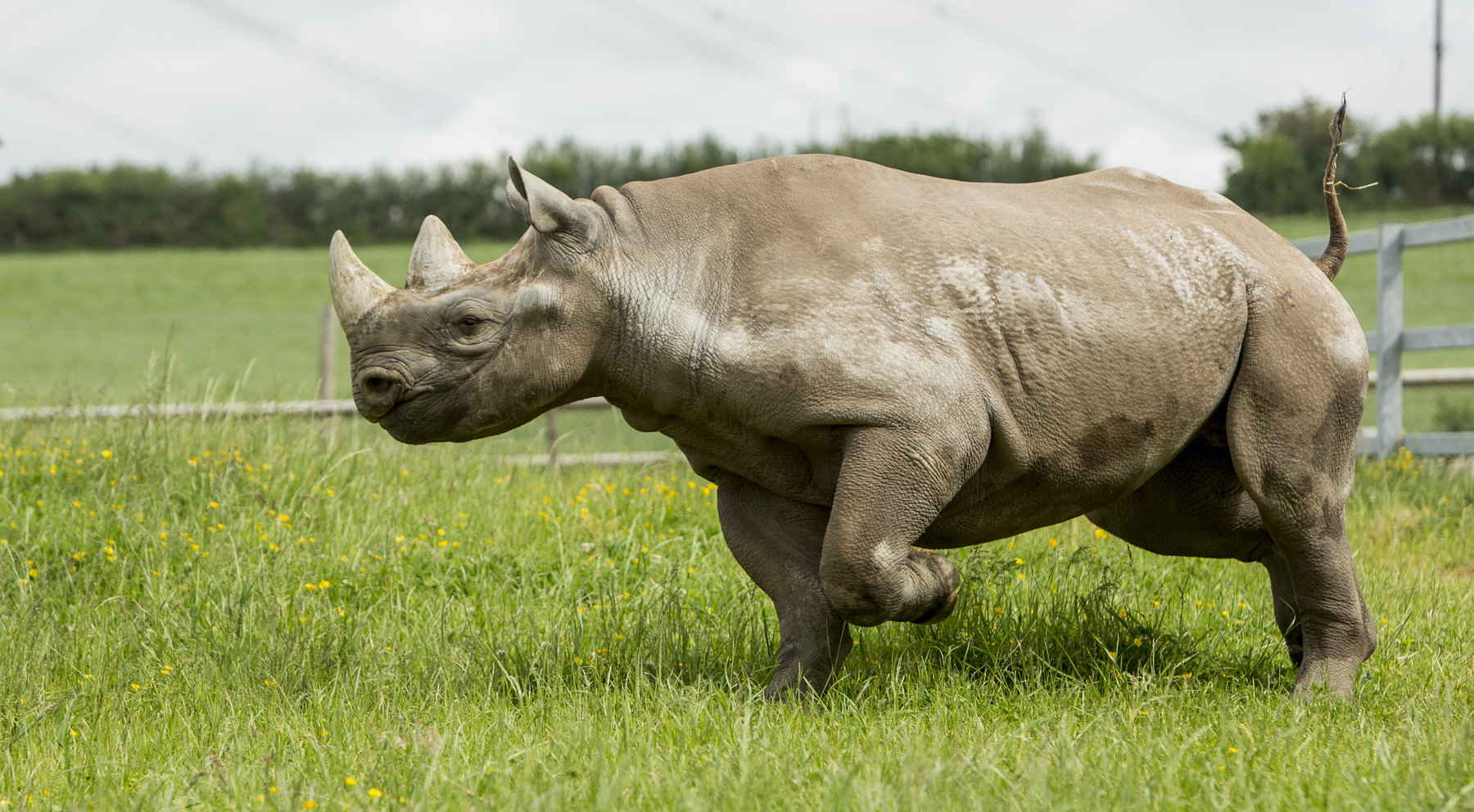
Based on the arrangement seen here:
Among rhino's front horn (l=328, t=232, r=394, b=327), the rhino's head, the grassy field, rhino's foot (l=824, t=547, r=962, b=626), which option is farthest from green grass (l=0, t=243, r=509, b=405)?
rhino's foot (l=824, t=547, r=962, b=626)

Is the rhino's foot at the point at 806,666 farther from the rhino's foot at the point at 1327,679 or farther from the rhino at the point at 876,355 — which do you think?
the rhino's foot at the point at 1327,679

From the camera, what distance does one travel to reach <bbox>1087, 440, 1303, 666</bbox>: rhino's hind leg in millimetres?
3719

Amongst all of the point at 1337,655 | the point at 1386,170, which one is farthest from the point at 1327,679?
the point at 1386,170

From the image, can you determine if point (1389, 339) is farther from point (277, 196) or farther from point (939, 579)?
point (277, 196)

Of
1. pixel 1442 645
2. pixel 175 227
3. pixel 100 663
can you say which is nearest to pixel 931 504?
pixel 1442 645

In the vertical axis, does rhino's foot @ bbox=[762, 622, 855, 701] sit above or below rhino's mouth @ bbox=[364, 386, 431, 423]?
below

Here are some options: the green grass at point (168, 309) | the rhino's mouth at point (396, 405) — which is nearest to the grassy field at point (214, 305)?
the green grass at point (168, 309)

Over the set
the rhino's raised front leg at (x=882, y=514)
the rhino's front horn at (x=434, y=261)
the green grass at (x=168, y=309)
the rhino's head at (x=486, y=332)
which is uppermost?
the rhino's front horn at (x=434, y=261)

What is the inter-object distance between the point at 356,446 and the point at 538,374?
4.16 meters

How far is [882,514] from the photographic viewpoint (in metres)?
2.91

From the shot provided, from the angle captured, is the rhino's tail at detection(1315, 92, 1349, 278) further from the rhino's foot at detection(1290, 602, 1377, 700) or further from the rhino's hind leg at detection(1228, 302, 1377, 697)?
the rhino's foot at detection(1290, 602, 1377, 700)

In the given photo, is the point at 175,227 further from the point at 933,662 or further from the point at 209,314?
the point at 933,662

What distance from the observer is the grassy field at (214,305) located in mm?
22922

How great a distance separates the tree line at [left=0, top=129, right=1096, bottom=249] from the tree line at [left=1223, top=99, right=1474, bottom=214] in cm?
488
